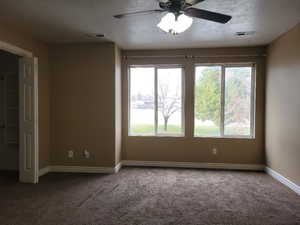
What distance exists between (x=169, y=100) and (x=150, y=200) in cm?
246

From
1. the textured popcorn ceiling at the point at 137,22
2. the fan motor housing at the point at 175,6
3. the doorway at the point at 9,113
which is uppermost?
the textured popcorn ceiling at the point at 137,22

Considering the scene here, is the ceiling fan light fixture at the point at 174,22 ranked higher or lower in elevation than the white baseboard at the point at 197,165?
higher

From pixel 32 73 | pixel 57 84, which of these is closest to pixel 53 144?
pixel 57 84

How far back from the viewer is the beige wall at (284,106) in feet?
11.5

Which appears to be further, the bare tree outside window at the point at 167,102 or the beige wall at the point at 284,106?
the bare tree outside window at the point at 167,102

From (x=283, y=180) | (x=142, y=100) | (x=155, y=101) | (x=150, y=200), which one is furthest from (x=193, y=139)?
(x=150, y=200)

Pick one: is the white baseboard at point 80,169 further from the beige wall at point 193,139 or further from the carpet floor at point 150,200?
the beige wall at point 193,139

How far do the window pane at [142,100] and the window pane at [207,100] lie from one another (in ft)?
3.30

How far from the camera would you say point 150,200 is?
3.23 m

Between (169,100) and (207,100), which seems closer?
(207,100)

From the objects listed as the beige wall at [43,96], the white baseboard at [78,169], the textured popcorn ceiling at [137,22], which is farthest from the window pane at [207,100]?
the beige wall at [43,96]

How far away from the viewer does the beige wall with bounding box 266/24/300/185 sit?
351 cm

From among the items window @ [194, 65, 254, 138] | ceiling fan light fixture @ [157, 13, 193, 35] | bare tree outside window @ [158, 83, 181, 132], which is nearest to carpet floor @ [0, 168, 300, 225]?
window @ [194, 65, 254, 138]

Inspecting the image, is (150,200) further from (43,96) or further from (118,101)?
(43,96)
